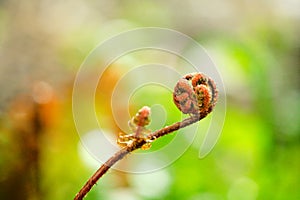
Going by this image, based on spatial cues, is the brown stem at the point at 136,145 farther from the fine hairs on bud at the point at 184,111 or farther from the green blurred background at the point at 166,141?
the green blurred background at the point at 166,141

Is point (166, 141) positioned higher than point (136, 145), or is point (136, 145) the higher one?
point (166, 141)

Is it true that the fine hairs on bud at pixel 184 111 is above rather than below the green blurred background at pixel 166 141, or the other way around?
below

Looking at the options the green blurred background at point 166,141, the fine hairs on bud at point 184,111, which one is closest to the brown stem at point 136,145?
the fine hairs on bud at point 184,111

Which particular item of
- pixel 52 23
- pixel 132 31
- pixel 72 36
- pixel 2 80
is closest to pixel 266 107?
pixel 132 31

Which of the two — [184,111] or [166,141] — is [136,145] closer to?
[184,111]

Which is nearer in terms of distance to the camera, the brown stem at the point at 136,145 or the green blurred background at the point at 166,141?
the brown stem at the point at 136,145

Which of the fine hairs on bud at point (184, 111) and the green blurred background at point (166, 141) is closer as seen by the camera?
the fine hairs on bud at point (184, 111)

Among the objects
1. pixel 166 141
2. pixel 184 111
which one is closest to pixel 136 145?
pixel 184 111

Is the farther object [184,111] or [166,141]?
[166,141]

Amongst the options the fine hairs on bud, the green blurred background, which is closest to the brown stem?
the fine hairs on bud

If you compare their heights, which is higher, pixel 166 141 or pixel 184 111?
pixel 166 141

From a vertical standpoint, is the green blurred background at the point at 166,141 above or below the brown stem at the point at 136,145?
above
